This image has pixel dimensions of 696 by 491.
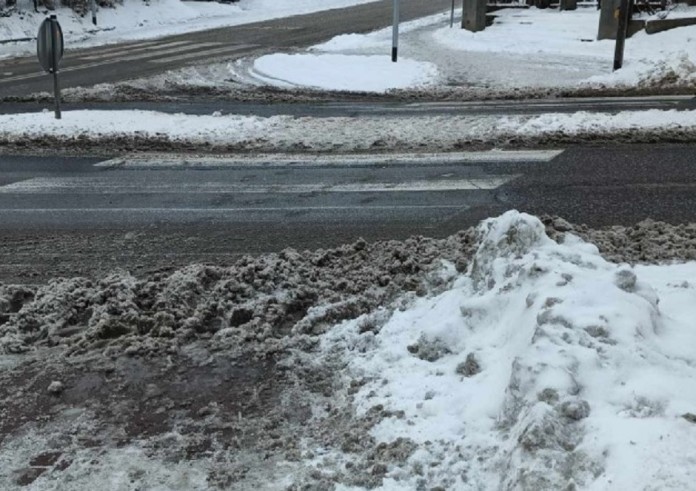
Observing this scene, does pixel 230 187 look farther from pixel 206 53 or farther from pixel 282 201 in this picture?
pixel 206 53

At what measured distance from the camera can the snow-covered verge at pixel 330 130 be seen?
35.7 feet

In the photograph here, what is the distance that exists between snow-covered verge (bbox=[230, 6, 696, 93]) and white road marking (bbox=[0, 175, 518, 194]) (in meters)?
7.40

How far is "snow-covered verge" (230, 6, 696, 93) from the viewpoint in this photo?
1596 centimetres

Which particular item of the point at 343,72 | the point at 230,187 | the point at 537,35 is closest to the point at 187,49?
the point at 343,72

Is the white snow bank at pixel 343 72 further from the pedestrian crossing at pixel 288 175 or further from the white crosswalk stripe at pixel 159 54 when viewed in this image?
the pedestrian crossing at pixel 288 175

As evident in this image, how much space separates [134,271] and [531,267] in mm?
3389

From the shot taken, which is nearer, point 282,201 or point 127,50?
point 282,201

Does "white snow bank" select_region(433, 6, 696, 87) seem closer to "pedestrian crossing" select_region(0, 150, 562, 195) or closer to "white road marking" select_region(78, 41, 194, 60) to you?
"pedestrian crossing" select_region(0, 150, 562, 195)

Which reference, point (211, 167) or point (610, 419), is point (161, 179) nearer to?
point (211, 167)

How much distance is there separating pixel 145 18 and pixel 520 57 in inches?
760

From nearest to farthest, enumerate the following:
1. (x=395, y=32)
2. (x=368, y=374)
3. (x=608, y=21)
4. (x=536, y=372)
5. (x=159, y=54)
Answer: (x=536, y=372) < (x=368, y=374) < (x=395, y=32) < (x=608, y=21) < (x=159, y=54)

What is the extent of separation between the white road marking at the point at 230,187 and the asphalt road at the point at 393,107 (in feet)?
14.4

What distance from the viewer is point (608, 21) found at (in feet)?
68.6

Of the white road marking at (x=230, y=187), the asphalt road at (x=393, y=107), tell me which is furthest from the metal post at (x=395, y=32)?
the white road marking at (x=230, y=187)
